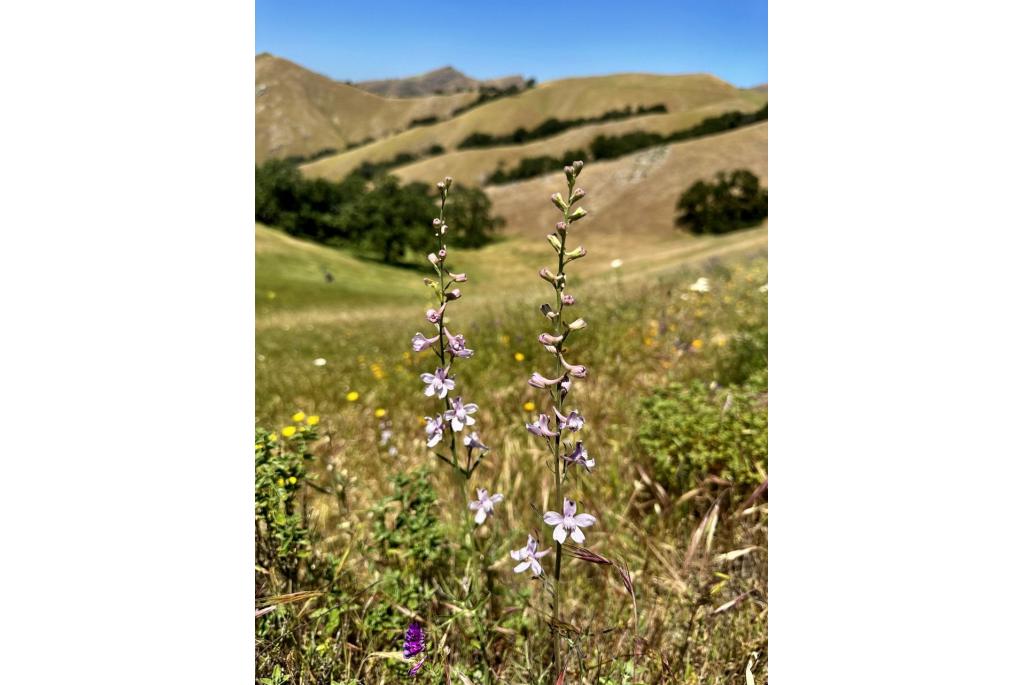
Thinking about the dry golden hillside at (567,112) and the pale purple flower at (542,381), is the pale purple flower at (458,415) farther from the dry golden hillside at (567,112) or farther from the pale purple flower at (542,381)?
the dry golden hillside at (567,112)

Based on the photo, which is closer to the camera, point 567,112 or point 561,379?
point 561,379

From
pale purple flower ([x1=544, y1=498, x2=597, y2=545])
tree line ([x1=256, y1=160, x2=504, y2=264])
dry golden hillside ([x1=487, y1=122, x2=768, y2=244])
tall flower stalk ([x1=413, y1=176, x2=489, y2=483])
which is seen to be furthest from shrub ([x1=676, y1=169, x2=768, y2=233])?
pale purple flower ([x1=544, y1=498, x2=597, y2=545])

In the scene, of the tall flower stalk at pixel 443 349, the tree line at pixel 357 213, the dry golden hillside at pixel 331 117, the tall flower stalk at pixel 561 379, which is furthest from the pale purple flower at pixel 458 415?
the dry golden hillside at pixel 331 117

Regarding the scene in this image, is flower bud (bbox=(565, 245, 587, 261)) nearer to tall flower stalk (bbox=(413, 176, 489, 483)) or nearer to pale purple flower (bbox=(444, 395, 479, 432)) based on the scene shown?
tall flower stalk (bbox=(413, 176, 489, 483))

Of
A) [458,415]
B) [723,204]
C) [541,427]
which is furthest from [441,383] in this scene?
[723,204]

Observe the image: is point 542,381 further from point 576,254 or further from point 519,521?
point 519,521

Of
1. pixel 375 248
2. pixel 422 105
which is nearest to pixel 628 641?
pixel 375 248
